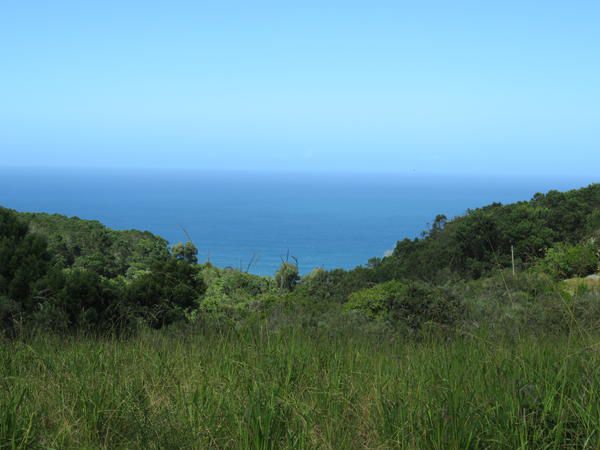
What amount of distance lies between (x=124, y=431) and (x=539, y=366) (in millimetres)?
2163

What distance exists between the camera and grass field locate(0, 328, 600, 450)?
9.26 feet

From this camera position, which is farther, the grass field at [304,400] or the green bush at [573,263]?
the green bush at [573,263]

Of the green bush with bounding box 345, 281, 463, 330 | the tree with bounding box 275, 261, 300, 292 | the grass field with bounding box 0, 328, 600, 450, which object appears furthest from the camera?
the green bush with bounding box 345, 281, 463, 330

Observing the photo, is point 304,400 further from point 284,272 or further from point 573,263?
point 573,263

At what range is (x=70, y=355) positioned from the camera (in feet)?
14.1

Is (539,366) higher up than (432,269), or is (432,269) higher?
(539,366)

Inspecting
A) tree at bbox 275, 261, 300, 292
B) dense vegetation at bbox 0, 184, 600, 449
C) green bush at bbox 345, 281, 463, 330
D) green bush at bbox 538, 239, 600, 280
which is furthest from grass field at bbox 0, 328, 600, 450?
green bush at bbox 538, 239, 600, 280

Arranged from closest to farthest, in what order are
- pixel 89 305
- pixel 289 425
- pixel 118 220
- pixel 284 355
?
pixel 289 425
pixel 284 355
pixel 89 305
pixel 118 220

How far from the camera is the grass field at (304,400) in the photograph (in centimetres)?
282

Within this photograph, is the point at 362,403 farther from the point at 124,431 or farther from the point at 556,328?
the point at 556,328

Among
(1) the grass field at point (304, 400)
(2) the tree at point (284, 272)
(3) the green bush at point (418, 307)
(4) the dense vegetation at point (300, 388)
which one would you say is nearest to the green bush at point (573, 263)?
(3) the green bush at point (418, 307)

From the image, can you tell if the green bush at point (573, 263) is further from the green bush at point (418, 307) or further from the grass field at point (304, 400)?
Answer: the grass field at point (304, 400)

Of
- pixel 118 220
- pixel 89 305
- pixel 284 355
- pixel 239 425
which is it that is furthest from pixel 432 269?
pixel 118 220

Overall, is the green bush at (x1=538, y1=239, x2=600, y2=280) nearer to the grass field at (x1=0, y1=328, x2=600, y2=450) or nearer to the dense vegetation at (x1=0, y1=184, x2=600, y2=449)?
the dense vegetation at (x1=0, y1=184, x2=600, y2=449)
